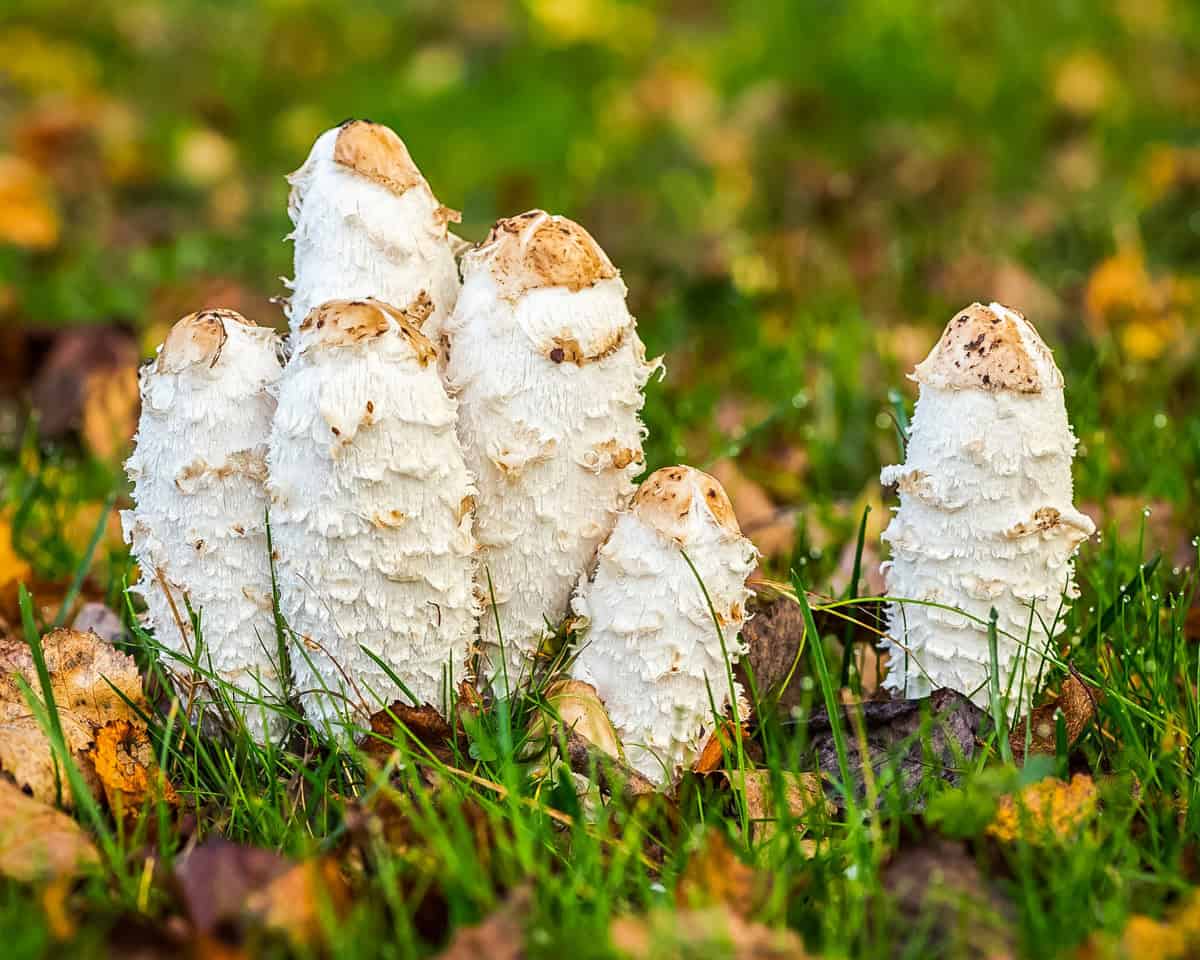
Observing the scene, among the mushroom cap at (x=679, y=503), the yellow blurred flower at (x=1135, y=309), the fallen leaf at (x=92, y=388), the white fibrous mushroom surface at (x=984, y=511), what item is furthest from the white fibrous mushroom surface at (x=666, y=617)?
the yellow blurred flower at (x=1135, y=309)

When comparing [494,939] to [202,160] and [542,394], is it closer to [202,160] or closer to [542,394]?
[542,394]

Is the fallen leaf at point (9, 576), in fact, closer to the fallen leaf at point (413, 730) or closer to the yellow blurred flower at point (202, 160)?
the fallen leaf at point (413, 730)

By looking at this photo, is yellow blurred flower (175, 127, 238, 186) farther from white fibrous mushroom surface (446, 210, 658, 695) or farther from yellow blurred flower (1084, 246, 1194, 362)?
white fibrous mushroom surface (446, 210, 658, 695)

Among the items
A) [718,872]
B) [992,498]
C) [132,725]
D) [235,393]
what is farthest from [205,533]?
[992,498]

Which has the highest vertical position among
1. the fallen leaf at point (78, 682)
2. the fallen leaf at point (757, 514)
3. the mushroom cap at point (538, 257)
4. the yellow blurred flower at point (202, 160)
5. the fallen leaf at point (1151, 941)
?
the yellow blurred flower at point (202, 160)

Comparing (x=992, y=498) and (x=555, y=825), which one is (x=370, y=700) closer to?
(x=555, y=825)

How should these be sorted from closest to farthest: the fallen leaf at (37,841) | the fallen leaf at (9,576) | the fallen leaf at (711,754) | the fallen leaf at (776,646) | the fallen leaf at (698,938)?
1. the fallen leaf at (698,938)
2. the fallen leaf at (37,841)
3. the fallen leaf at (711,754)
4. the fallen leaf at (776,646)
5. the fallen leaf at (9,576)
